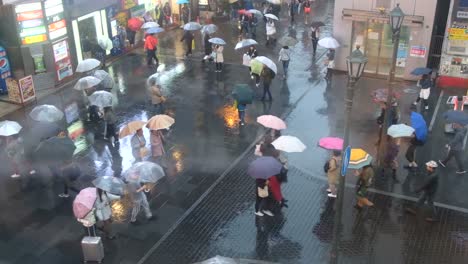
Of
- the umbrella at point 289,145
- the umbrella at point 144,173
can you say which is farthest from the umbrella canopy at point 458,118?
the umbrella at point 144,173

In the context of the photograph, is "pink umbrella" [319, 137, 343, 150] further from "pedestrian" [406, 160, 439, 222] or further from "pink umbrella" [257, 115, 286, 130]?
"pedestrian" [406, 160, 439, 222]

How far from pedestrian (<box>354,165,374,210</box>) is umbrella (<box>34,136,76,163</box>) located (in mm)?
7375

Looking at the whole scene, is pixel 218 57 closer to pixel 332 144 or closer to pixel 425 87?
pixel 425 87

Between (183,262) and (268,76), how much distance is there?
9.52m

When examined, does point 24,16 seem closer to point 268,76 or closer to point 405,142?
point 268,76

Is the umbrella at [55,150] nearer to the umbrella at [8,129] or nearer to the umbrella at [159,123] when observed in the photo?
the umbrella at [8,129]

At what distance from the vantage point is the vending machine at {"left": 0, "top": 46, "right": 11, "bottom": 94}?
68.0 ft

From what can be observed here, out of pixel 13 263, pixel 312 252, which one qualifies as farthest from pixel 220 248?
pixel 13 263

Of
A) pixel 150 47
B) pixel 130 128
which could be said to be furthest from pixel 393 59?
pixel 150 47

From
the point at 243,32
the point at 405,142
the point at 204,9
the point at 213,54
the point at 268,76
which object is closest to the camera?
the point at 405,142

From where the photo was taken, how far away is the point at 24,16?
20.5m

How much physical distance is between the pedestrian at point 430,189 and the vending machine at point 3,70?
53.2 ft

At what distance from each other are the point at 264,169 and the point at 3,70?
13.7m

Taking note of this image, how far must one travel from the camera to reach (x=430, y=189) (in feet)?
41.7
